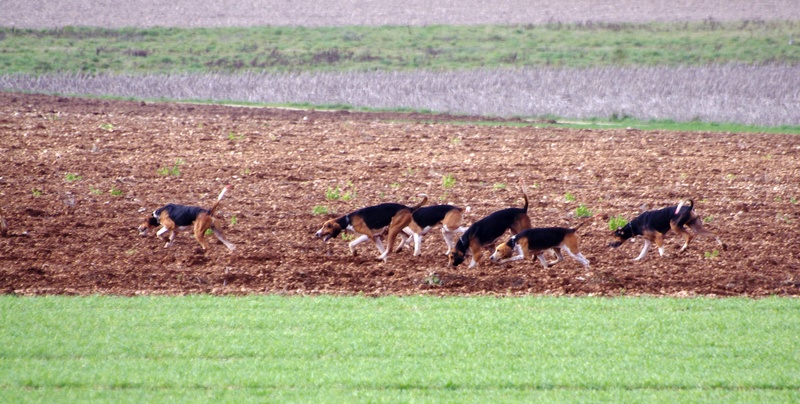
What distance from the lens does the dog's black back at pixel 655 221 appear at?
40.4ft

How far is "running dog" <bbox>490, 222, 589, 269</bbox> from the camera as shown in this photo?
11.4 m

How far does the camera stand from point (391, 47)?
5803 centimetres

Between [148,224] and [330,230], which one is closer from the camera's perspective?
[330,230]

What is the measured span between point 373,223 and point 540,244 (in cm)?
236

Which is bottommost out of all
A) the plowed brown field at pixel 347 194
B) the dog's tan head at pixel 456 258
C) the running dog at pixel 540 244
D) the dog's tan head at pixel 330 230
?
the plowed brown field at pixel 347 194

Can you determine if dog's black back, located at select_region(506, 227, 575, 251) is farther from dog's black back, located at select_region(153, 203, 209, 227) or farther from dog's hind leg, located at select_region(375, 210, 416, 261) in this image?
dog's black back, located at select_region(153, 203, 209, 227)

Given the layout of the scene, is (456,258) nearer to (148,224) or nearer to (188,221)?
(188,221)

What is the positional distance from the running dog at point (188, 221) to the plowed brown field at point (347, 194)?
10.9 inches

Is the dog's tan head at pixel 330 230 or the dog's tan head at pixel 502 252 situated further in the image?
the dog's tan head at pixel 330 230

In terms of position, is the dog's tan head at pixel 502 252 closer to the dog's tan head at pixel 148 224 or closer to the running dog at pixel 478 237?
the running dog at pixel 478 237

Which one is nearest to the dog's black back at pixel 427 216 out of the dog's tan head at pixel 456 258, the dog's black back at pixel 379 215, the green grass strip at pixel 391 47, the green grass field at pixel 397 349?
the dog's black back at pixel 379 215

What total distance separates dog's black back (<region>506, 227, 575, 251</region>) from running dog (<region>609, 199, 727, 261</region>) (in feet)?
4.28

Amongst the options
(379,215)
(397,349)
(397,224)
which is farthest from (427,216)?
(397,349)

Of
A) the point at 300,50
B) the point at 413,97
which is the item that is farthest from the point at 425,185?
the point at 300,50
